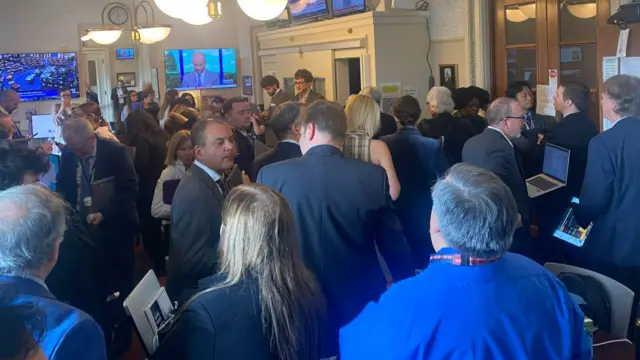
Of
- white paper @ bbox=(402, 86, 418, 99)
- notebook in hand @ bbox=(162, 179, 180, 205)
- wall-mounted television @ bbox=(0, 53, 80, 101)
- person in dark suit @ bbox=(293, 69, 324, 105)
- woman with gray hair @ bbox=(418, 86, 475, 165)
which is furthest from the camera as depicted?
wall-mounted television @ bbox=(0, 53, 80, 101)

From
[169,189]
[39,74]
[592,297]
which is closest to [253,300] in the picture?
[592,297]

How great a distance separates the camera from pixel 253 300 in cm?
161

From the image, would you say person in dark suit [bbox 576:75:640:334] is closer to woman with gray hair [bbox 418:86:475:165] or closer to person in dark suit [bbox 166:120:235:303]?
woman with gray hair [bbox 418:86:475:165]

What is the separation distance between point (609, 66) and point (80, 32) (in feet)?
24.3

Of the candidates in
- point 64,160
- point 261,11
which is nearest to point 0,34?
point 64,160

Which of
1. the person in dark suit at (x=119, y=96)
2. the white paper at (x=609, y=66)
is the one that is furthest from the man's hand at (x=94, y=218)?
the person in dark suit at (x=119, y=96)

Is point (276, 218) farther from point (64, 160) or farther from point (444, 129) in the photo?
point (444, 129)

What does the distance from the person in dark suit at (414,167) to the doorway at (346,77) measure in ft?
12.6

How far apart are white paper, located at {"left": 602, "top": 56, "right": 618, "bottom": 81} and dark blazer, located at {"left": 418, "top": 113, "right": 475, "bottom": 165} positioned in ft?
3.67

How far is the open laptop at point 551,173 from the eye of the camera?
363 cm

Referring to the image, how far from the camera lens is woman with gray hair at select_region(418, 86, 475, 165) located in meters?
4.40

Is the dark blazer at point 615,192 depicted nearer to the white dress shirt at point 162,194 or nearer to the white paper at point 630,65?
the white paper at point 630,65

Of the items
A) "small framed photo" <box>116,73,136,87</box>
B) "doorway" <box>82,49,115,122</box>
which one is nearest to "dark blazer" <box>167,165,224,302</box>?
"small framed photo" <box>116,73,136,87</box>

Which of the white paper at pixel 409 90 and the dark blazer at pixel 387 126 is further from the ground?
the white paper at pixel 409 90
